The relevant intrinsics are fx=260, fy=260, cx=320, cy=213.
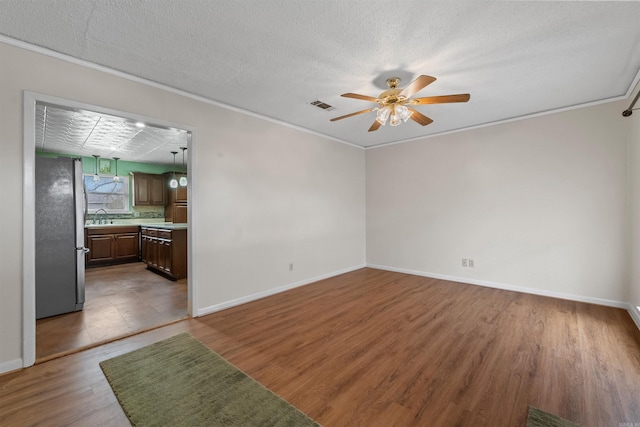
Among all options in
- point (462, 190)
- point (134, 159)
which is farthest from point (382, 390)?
point (134, 159)

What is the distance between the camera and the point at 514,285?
4.17m

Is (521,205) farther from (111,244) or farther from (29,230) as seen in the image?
(111,244)

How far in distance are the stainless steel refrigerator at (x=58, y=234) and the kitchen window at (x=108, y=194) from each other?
4.27 metres

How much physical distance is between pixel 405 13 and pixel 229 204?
284 centimetres

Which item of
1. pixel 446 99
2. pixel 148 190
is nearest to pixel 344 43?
pixel 446 99

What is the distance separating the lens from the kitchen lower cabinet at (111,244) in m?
5.88

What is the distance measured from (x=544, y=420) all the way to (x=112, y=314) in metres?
4.32

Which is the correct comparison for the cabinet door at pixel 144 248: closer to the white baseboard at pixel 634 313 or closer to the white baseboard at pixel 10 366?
the white baseboard at pixel 10 366

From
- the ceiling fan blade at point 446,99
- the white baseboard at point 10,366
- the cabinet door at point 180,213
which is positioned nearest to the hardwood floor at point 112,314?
the white baseboard at point 10,366

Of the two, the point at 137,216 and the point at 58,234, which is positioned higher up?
the point at 137,216

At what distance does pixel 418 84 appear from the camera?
224cm

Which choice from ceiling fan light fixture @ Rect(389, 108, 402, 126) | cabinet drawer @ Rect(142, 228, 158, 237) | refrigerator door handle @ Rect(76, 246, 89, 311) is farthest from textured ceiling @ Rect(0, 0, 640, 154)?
cabinet drawer @ Rect(142, 228, 158, 237)

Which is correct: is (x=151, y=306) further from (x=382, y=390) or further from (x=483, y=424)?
(x=483, y=424)

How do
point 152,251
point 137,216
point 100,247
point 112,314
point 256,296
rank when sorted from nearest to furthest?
1. point 112,314
2. point 256,296
3. point 152,251
4. point 100,247
5. point 137,216
